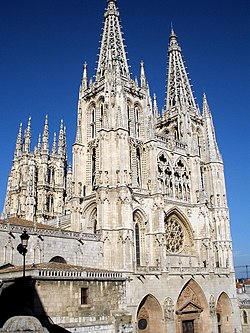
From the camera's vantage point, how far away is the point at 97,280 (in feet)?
64.2

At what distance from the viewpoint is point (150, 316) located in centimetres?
2892

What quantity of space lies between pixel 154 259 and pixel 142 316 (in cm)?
442

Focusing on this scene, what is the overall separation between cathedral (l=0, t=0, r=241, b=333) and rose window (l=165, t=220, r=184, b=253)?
139 millimetres

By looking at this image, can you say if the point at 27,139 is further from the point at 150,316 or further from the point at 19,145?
the point at 150,316

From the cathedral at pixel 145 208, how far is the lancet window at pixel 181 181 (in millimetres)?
107

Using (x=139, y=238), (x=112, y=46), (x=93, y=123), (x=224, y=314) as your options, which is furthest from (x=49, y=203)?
(x=224, y=314)

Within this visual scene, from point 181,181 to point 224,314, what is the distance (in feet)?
42.4

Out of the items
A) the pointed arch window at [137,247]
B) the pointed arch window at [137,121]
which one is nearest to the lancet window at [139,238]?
the pointed arch window at [137,247]

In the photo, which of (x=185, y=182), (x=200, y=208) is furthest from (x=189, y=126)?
(x=200, y=208)

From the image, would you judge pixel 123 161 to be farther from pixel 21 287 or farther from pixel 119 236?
pixel 21 287

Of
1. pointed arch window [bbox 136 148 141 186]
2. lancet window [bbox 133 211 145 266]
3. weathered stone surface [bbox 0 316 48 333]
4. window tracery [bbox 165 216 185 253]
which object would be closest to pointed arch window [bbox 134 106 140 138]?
pointed arch window [bbox 136 148 141 186]

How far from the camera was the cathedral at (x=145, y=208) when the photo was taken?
27609mm

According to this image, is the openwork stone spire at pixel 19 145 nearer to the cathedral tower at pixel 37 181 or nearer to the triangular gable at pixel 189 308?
the cathedral tower at pixel 37 181

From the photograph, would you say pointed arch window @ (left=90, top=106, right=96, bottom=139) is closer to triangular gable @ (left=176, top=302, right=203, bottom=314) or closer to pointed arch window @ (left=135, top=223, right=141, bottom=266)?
pointed arch window @ (left=135, top=223, right=141, bottom=266)
